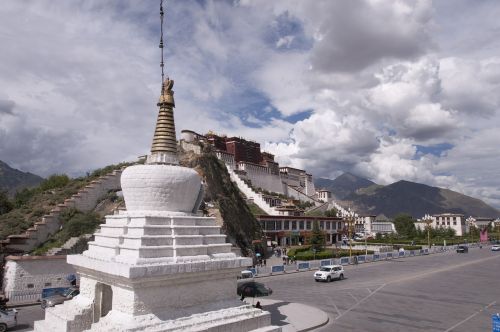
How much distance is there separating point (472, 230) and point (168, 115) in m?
139

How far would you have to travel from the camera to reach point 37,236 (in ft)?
114

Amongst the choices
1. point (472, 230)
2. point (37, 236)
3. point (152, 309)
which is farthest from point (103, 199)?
point (472, 230)

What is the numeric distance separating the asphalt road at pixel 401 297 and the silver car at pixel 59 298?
12.4 metres

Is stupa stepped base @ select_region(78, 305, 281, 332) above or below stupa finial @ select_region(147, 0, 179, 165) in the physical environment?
below

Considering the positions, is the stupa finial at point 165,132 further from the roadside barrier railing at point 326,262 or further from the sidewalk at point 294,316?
the roadside barrier railing at point 326,262

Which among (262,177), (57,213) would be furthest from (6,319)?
(262,177)

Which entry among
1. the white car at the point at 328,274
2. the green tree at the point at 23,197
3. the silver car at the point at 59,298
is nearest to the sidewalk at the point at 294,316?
the white car at the point at 328,274

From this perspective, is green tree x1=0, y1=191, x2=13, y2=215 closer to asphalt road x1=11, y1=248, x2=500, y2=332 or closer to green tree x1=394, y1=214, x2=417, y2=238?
asphalt road x1=11, y1=248, x2=500, y2=332

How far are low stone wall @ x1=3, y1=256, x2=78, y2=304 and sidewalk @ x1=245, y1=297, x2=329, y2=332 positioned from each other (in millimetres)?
13926

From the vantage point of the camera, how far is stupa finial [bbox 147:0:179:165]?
15905 millimetres

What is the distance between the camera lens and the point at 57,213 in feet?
124

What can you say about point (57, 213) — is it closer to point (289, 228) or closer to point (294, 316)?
point (294, 316)

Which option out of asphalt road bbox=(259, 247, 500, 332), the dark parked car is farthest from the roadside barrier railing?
the dark parked car

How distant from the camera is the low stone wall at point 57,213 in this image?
1281 inches
